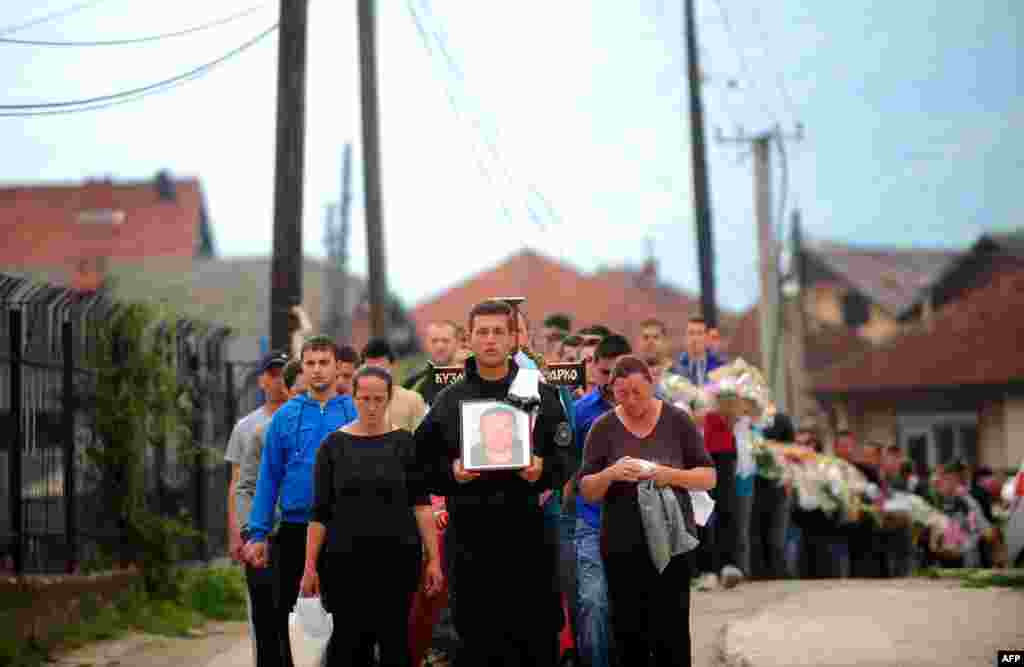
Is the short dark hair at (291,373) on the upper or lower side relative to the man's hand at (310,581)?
upper

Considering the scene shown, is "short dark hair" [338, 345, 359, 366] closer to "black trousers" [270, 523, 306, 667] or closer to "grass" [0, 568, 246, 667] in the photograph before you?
"black trousers" [270, 523, 306, 667]

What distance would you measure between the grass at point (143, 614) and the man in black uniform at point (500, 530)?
17.5ft

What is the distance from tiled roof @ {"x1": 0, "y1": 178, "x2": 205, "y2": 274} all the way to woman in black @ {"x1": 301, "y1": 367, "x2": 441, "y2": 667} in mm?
71643

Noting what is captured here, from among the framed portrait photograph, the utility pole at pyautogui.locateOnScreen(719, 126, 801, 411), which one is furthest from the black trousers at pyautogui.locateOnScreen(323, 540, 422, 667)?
the utility pole at pyautogui.locateOnScreen(719, 126, 801, 411)

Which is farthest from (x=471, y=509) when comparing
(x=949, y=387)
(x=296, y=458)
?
(x=949, y=387)

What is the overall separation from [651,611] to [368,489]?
1800mm

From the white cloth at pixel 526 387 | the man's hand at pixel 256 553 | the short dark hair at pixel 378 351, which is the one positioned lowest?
the man's hand at pixel 256 553

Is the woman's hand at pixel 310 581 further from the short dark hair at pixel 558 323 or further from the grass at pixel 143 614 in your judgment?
the short dark hair at pixel 558 323

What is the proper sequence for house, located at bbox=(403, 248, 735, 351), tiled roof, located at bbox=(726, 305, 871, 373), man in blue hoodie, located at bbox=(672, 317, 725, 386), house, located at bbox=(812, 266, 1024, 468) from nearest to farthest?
man in blue hoodie, located at bbox=(672, 317, 725, 386) → house, located at bbox=(812, 266, 1024, 468) → tiled roof, located at bbox=(726, 305, 871, 373) → house, located at bbox=(403, 248, 735, 351)

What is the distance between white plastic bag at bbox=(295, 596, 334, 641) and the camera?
8.93 metres

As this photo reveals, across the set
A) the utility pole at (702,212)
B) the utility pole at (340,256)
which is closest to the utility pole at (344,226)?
the utility pole at (340,256)

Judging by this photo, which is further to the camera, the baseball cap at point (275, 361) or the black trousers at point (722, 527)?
the black trousers at point (722, 527)

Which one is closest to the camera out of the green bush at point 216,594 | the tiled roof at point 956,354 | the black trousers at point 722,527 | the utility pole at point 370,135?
the black trousers at point 722,527

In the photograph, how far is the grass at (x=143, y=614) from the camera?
12914 millimetres
